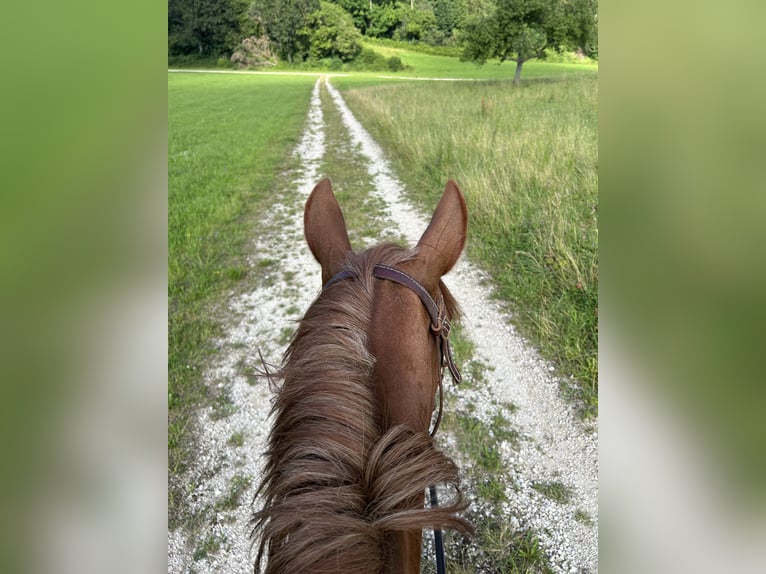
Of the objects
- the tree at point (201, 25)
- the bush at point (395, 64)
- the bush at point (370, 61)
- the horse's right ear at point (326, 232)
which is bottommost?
the horse's right ear at point (326, 232)

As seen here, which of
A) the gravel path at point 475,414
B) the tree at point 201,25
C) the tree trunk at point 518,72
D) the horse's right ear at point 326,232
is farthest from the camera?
the tree trunk at point 518,72

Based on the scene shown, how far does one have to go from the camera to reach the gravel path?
1938 millimetres

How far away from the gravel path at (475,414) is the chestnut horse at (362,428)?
1.23 meters

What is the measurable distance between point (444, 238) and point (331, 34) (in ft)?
11.6

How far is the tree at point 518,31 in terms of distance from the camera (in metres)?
3.52

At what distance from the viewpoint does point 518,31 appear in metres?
4.70

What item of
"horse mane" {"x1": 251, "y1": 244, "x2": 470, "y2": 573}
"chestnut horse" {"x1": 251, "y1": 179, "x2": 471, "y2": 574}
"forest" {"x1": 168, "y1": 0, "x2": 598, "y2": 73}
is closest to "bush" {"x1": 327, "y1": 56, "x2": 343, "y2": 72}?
"forest" {"x1": 168, "y1": 0, "x2": 598, "y2": 73}

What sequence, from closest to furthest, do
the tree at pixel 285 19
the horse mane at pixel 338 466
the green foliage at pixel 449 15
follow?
the horse mane at pixel 338 466 < the tree at pixel 285 19 < the green foliage at pixel 449 15

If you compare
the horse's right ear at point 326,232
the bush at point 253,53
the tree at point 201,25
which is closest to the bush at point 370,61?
the bush at point 253,53
